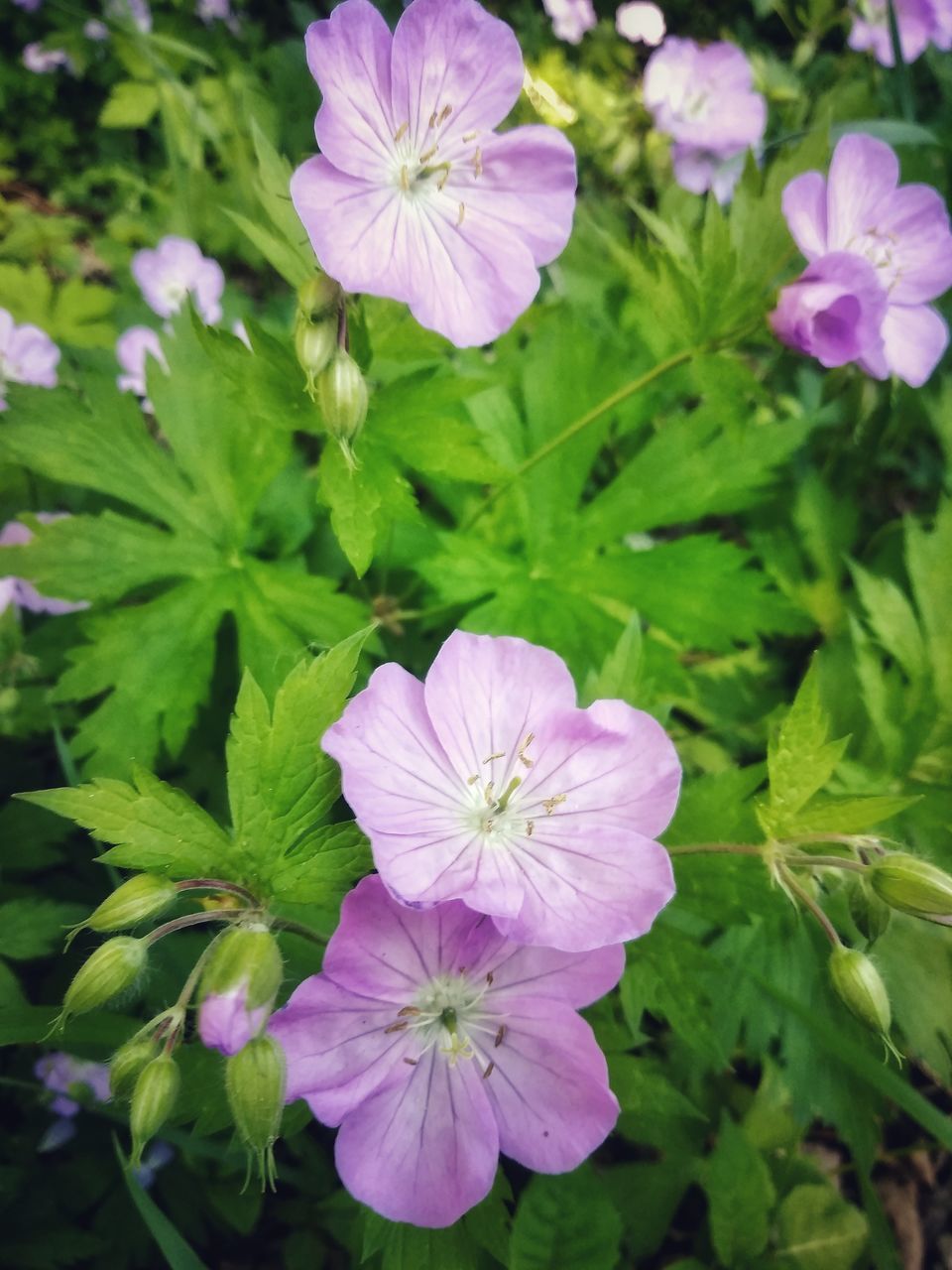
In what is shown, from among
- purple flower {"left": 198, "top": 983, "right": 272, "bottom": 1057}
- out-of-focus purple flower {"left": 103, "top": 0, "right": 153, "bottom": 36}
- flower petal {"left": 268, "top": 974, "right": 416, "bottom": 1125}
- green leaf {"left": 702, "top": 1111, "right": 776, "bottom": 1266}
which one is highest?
out-of-focus purple flower {"left": 103, "top": 0, "right": 153, "bottom": 36}

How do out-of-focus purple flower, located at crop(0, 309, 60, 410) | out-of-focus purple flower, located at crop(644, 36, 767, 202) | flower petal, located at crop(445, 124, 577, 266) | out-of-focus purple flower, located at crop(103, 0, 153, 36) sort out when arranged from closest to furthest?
1. flower petal, located at crop(445, 124, 577, 266)
2. out-of-focus purple flower, located at crop(0, 309, 60, 410)
3. out-of-focus purple flower, located at crop(644, 36, 767, 202)
4. out-of-focus purple flower, located at crop(103, 0, 153, 36)

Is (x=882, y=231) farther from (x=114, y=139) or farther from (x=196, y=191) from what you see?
(x=114, y=139)

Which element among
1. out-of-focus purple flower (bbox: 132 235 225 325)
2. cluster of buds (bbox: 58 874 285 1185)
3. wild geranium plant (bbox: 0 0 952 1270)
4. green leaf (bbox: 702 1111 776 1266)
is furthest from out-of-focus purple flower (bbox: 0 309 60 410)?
green leaf (bbox: 702 1111 776 1266)

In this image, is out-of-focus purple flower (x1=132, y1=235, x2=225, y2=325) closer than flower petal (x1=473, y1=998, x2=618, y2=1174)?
No

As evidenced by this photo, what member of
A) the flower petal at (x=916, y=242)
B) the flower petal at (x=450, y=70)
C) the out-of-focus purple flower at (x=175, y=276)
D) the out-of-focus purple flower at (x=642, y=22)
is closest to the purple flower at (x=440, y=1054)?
the flower petal at (x=450, y=70)

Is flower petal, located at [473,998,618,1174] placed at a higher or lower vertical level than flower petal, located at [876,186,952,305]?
lower

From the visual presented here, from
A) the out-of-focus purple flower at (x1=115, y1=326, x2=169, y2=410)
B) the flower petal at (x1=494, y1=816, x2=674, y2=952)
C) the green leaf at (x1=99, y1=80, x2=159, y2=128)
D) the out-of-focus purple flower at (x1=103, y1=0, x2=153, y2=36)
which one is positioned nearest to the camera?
the flower petal at (x1=494, y1=816, x2=674, y2=952)

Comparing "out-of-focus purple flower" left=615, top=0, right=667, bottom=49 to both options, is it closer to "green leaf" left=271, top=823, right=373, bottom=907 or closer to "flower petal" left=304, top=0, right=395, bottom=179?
"flower petal" left=304, top=0, right=395, bottom=179
